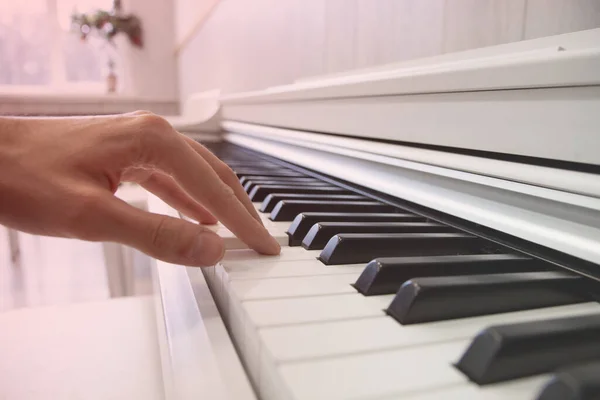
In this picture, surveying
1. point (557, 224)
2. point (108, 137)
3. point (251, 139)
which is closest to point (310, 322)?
point (557, 224)

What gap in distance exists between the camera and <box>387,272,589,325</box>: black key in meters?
0.45

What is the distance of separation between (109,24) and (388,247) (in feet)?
20.4

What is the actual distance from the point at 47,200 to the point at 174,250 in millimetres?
167

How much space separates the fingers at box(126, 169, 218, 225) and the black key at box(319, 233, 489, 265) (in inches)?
11.9

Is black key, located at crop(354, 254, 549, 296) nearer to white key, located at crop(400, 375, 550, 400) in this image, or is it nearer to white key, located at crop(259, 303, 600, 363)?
white key, located at crop(259, 303, 600, 363)

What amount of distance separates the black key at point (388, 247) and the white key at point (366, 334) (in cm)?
17

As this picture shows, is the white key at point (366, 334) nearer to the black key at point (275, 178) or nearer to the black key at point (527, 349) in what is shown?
the black key at point (527, 349)

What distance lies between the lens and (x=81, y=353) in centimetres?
88

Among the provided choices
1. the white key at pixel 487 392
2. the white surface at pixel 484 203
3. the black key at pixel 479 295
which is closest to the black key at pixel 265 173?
the white surface at pixel 484 203

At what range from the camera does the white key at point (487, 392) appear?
0.34 metres

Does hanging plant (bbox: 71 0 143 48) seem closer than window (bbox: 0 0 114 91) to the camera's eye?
Yes

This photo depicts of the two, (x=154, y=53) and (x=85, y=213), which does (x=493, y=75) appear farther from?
(x=154, y=53)

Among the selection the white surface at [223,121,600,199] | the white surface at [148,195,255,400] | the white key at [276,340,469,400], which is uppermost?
the white surface at [223,121,600,199]

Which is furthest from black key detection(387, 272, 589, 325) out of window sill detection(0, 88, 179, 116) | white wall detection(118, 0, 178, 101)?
white wall detection(118, 0, 178, 101)
